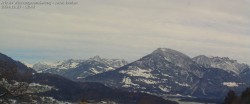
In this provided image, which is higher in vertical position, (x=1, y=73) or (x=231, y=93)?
(x=1, y=73)

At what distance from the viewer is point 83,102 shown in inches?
2331

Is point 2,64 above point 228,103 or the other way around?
above

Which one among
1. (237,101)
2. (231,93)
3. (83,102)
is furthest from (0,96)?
(231,93)

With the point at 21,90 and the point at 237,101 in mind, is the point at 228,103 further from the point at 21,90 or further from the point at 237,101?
the point at 21,90

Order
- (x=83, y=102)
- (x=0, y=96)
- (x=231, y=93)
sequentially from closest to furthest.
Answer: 1. (x=0, y=96)
2. (x=83, y=102)
3. (x=231, y=93)

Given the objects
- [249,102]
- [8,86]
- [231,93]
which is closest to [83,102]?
[8,86]

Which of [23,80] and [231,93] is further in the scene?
[231,93]

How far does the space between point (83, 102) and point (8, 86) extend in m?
22.9

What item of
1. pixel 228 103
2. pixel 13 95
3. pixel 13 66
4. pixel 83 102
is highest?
pixel 13 66

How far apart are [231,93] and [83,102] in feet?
440

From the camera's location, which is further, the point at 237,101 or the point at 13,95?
the point at 237,101

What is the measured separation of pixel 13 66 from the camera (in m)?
34.1

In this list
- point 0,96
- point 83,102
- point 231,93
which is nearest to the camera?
point 0,96

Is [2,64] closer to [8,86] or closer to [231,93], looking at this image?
[8,86]
